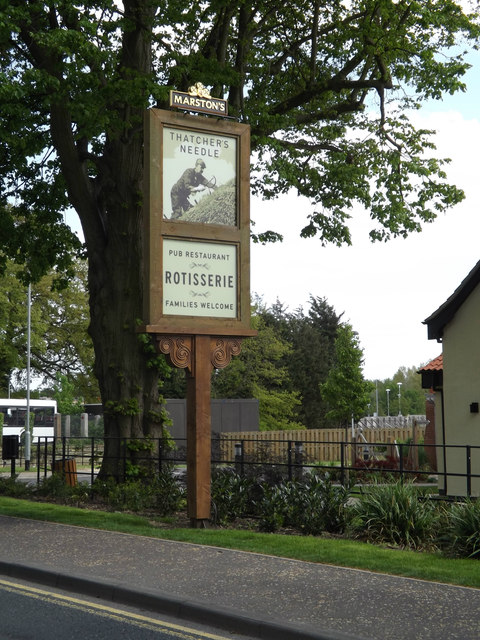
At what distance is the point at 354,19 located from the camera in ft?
76.6

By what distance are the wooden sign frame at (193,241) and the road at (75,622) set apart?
5.46 m

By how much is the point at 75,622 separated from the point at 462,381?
45.8 ft

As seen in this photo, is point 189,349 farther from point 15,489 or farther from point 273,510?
point 15,489

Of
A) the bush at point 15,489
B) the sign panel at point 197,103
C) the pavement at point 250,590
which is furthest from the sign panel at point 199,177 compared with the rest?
A: the bush at point 15,489

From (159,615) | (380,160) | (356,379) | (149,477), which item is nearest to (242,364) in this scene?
(356,379)

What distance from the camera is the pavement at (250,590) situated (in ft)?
24.2

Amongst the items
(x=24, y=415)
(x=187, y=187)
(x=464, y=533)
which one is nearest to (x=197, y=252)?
(x=187, y=187)

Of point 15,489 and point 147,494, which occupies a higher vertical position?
point 147,494

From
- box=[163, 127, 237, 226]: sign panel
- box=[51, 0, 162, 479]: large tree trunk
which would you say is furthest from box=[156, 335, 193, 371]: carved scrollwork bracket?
box=[51, 0, 162, 479]: large tree trunk

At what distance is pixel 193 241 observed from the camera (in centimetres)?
1436

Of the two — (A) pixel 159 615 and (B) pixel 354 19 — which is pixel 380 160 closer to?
(B) pixel 354 19

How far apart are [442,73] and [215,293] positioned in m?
10.3

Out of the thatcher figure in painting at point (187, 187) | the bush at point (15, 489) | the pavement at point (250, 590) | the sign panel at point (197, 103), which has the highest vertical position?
the sign panel at point (197, 103)

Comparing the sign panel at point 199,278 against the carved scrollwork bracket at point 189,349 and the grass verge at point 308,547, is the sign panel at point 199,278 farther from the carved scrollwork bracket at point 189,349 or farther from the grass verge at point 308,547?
the grass verge at point 308,547
